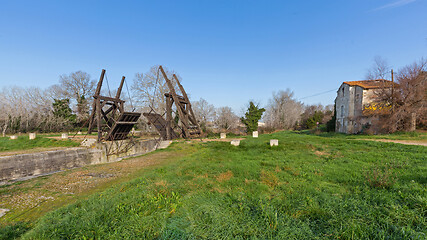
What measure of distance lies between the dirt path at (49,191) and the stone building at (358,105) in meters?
24.2

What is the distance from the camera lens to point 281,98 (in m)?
48.2

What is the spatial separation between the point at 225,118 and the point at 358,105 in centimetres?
2360

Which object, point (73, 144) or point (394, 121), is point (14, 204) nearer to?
point (73, 144)

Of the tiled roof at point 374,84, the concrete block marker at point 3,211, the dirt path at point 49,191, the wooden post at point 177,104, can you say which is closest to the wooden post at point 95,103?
the wooden post at point 177,104

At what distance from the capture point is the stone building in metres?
19.1

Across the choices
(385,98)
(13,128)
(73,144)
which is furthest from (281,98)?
(13,128)

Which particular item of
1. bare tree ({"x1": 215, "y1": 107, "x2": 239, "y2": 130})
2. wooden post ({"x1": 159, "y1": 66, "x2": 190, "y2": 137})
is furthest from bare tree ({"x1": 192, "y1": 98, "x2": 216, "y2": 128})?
wooden post ({"x1": 159, "y1": 66, "x2": 190, "y2": 137})

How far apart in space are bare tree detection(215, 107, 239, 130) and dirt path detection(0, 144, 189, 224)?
29.1 metres

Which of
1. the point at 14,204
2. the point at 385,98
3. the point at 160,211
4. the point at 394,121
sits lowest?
the point at 14,204

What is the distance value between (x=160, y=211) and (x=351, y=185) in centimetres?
534

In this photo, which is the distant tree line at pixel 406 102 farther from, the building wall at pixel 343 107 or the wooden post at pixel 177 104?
the wooden post at pixel 177 104

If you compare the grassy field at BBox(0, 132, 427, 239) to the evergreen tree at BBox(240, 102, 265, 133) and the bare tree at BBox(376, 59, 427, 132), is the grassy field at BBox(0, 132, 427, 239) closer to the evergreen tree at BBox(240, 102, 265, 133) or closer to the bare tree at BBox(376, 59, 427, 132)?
A: the bare tree at BBox(376, 59, 427, 132)

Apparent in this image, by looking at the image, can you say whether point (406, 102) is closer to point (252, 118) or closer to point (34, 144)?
point (252, 118)

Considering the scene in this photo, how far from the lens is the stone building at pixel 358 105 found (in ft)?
62.7
